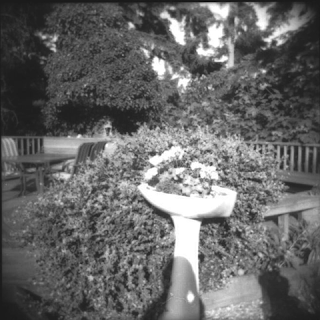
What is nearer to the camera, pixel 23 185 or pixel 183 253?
pixel 23 185

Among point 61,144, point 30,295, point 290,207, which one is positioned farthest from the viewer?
point 290,207

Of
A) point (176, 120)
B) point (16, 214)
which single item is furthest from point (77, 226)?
point (176, 120)

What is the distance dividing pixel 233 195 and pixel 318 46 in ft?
2.40

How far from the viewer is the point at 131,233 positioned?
1.83 m

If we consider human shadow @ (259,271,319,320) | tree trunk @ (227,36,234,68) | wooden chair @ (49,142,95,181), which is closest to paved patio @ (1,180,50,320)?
wooden chair @ (49,142,95,181)

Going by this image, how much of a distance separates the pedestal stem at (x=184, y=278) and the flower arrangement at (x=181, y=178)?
0.49ft

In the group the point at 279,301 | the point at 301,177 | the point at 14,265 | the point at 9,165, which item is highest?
the point at 9,165

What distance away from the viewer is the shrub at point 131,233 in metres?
1.65

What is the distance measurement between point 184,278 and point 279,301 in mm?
759

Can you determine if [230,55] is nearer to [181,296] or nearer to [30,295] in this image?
[181,296]

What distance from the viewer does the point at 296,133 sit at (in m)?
1.49

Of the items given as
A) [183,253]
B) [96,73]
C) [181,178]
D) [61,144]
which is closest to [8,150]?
[61,144]

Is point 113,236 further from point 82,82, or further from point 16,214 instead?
point 82,82

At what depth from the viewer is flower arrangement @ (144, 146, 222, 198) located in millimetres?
1581
